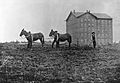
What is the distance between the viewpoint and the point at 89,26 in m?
85.7

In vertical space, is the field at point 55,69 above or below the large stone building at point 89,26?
below

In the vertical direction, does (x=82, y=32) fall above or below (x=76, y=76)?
above

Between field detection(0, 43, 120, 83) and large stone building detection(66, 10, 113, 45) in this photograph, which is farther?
large stone building detection(66, 10, 113, 45)

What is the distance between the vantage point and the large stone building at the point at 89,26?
82.9 m

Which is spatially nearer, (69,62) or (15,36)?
(69,62)

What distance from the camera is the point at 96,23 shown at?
86.5m

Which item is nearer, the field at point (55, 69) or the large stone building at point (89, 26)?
the field at point (55, 69)

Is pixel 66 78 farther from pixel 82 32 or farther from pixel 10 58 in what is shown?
pixel 82 32

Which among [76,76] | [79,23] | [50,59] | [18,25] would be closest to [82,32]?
[79,23]

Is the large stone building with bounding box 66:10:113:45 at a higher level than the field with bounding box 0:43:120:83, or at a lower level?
higher

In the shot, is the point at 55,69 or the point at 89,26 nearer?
A: the point at 55,69

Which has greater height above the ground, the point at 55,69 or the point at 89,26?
the point at 89,26

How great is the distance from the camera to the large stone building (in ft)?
272

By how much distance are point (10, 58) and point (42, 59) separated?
9.54ft
